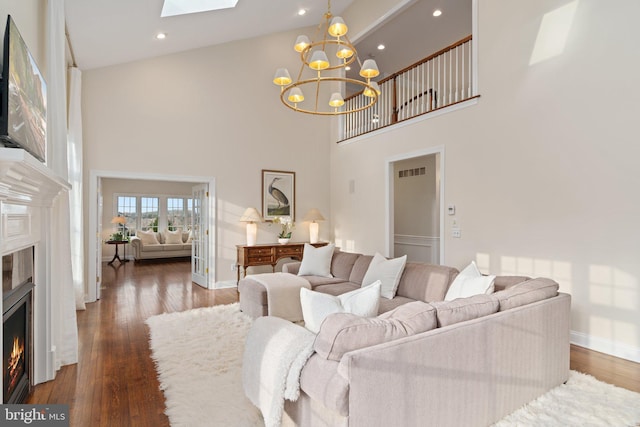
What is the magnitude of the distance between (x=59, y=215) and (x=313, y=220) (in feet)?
14.8

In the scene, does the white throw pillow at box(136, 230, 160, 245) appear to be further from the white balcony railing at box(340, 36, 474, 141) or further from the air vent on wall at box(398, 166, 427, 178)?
the air vent on wall at box(398, 166, 427, 178)

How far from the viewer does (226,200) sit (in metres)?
6.54

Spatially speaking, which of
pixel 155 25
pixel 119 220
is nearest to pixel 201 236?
pixel 155 25

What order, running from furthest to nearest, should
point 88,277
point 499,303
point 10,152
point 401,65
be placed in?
1. point 401,65
2. point 88,277
3. point 499,303
4. point 10,152

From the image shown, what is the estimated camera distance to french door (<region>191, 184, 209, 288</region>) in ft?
21.5

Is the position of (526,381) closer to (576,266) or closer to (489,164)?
(576,266)

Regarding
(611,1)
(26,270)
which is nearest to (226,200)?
(26,270)

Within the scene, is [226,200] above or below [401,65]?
below

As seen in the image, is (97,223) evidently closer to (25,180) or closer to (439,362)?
(25,180)

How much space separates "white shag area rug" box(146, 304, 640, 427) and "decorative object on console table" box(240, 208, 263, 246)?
2.84 meters

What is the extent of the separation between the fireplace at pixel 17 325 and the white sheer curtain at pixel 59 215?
0.38m

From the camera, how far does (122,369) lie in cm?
306

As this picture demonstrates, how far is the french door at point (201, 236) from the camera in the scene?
6.57 m

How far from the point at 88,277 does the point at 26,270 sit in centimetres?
335
